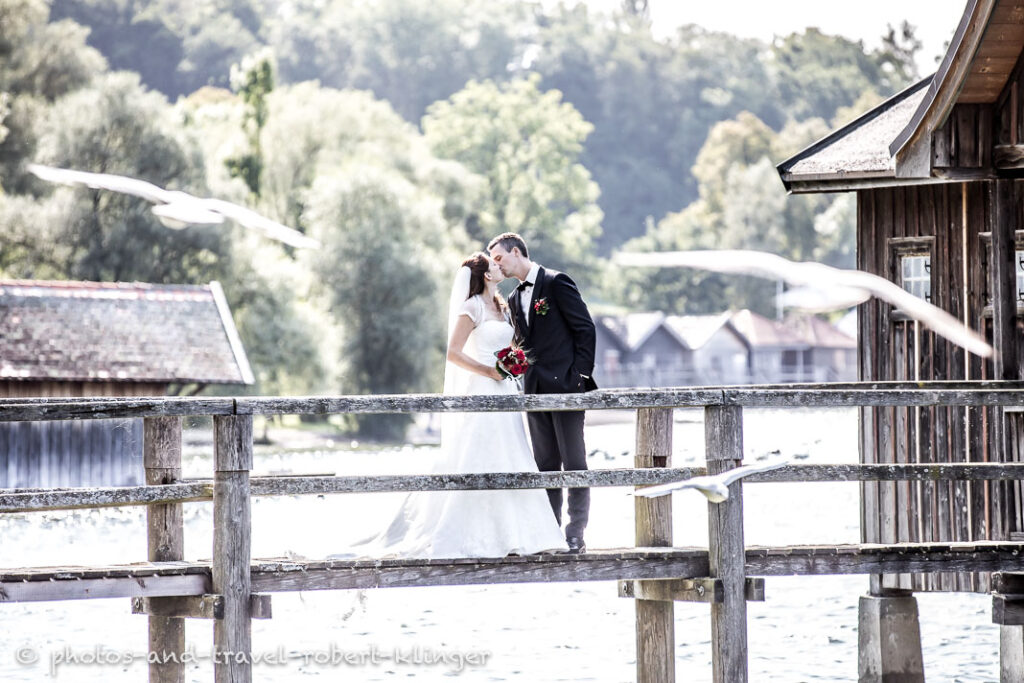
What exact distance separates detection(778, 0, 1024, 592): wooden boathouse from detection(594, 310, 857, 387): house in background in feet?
286

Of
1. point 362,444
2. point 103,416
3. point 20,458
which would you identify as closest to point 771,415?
point 362,444

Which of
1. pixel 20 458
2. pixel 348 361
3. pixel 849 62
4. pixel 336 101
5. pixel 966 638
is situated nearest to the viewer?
pixel 966 638

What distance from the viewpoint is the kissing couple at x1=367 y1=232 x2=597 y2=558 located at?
10.1 meters

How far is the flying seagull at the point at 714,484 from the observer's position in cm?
884

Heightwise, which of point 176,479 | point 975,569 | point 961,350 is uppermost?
point 961,350

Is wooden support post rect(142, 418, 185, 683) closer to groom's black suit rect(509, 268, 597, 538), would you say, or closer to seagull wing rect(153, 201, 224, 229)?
groom's black suit rect(509, 268, 597, 538)

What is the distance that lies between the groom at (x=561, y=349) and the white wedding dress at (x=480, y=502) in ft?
0.58

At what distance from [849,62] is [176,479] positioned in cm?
14167

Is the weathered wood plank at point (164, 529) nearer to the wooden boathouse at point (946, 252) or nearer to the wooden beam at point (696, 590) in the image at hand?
the wooden beam at point (696, 590)

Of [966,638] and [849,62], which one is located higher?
[849,62]

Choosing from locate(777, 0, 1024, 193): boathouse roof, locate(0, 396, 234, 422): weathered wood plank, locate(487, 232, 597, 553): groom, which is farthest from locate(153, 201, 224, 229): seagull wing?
locate(777, 0, 1024, 193): boathouse roof

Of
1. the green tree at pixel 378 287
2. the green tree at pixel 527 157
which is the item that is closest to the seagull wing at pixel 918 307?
the green tree at pixel 378 287

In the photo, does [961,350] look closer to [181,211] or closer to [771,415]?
[181,211]

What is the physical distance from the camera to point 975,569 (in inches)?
403
